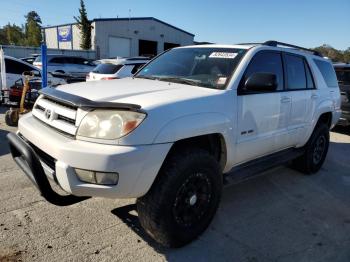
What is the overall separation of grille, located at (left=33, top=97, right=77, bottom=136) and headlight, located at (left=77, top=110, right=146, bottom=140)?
13cm

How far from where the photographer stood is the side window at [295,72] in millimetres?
4453

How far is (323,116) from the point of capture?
18.1ft

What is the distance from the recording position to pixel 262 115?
12.4 feet

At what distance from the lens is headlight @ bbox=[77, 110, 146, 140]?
2568 mm

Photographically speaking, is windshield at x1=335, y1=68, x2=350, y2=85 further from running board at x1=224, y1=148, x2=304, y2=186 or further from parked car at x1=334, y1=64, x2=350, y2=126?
running board at x1=224, y1=148, x2=304, y2=186

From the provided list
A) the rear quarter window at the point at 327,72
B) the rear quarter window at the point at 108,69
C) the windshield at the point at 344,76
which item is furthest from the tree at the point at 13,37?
the rear quarter window at the point at 327,72

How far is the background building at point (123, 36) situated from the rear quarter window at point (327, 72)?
30.1m

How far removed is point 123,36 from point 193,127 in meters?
34.2

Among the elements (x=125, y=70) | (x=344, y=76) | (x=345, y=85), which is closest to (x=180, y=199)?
(x=345, y=85)

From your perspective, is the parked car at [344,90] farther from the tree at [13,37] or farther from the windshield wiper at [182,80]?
the tree at [13,37]

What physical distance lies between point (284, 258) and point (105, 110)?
2044 mm

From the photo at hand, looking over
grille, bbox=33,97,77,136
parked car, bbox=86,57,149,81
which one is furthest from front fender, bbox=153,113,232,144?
parked car, bbox=86,57,149,81

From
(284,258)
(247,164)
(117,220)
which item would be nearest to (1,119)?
(117,220)

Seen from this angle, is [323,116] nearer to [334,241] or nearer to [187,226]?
[334,241]
